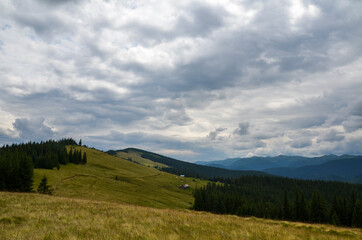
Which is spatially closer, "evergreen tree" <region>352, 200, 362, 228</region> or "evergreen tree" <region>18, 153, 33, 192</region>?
"evergreen tree" <region>18, 153, 33, 192</region>

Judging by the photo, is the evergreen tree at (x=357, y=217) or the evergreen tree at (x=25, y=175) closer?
the evergreen tree at (x=25, y=175)

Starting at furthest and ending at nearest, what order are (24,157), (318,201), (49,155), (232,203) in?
1. (49,155)
2. (232,203)
3. (318,201)
4. (24,157)

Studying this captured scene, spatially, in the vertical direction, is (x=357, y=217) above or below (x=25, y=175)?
below

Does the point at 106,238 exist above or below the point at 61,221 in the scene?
above

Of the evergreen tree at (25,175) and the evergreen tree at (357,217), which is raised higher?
the evergreen tree at (25,175)

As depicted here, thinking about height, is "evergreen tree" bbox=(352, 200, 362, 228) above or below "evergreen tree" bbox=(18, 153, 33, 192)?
below

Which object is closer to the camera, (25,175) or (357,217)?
(25,175)

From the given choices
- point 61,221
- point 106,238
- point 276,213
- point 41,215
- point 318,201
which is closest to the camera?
point 106,238

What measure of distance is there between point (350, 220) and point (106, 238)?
112995 mm

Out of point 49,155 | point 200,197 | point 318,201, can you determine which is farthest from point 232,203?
point 49,155

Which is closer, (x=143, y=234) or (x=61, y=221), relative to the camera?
(x=143, y=234)

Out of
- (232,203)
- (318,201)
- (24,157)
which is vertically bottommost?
(232,203)

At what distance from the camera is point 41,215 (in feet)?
47.2

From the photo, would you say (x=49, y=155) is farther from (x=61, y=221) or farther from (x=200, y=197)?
(x=61, y=221)
